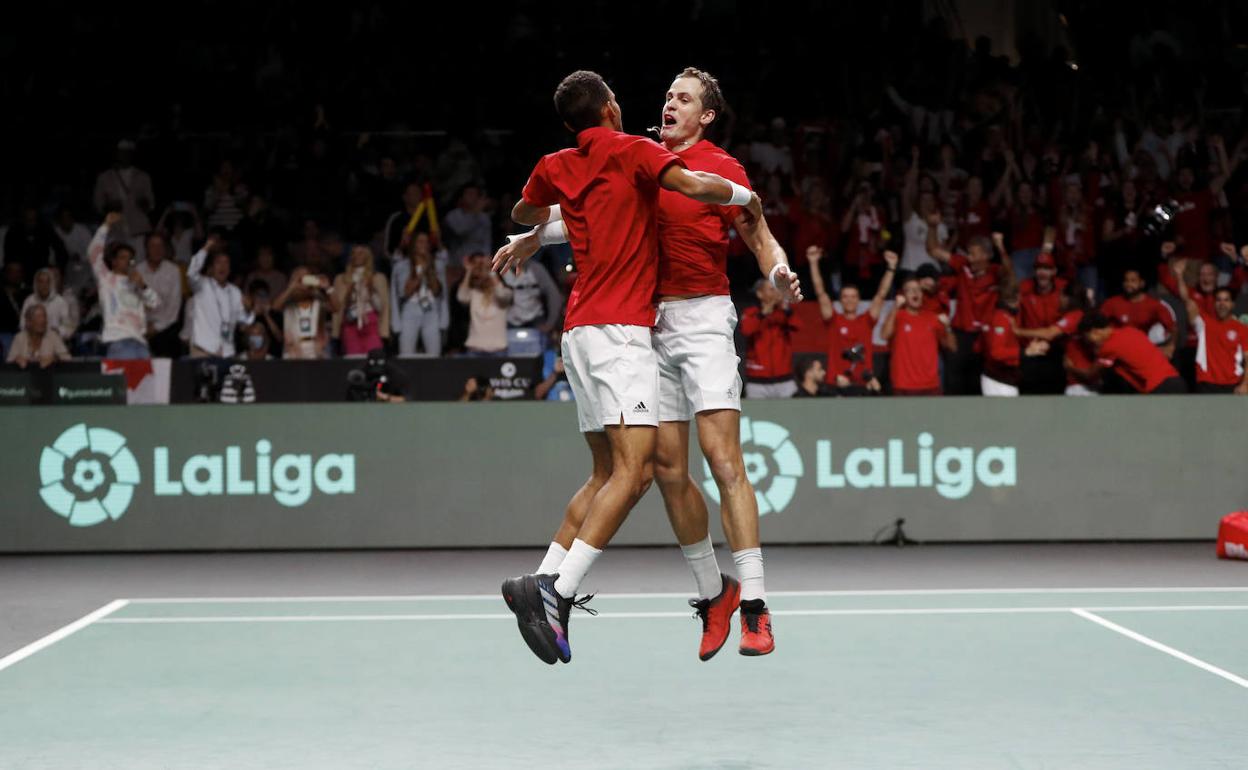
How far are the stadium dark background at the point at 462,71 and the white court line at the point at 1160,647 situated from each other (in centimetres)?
1024

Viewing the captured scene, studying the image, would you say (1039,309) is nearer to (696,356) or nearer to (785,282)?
(696,356)

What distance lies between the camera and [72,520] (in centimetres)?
1395

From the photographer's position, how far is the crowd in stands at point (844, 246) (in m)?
14.8

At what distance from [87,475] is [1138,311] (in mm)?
10012

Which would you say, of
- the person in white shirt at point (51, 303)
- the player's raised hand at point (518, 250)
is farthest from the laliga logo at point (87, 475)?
the player's raised hand at point (518, 250)

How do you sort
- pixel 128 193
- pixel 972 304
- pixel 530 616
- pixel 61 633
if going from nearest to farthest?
pixel 530 616 → pixel 61 633 → pixel 972 304 → pixel 128 193

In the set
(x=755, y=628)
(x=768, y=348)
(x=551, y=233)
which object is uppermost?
(x=551, y=233)

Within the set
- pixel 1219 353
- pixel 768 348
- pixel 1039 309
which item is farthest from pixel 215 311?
pixel 1219 353

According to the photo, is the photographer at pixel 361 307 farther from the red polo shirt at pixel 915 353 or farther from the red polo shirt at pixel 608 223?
the red polo shirt at pixel 608 223

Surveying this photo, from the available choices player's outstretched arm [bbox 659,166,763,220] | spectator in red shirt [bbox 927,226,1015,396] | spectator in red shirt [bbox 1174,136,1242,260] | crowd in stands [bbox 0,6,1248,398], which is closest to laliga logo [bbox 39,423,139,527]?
crowd in stands [bbox 0,6,1248,398]

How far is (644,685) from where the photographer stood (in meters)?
7.82

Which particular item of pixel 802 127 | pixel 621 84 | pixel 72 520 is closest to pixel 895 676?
pixel 72 520

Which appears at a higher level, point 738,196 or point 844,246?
point 844,246

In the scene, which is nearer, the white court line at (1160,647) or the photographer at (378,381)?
the white court line at (1160,647)
